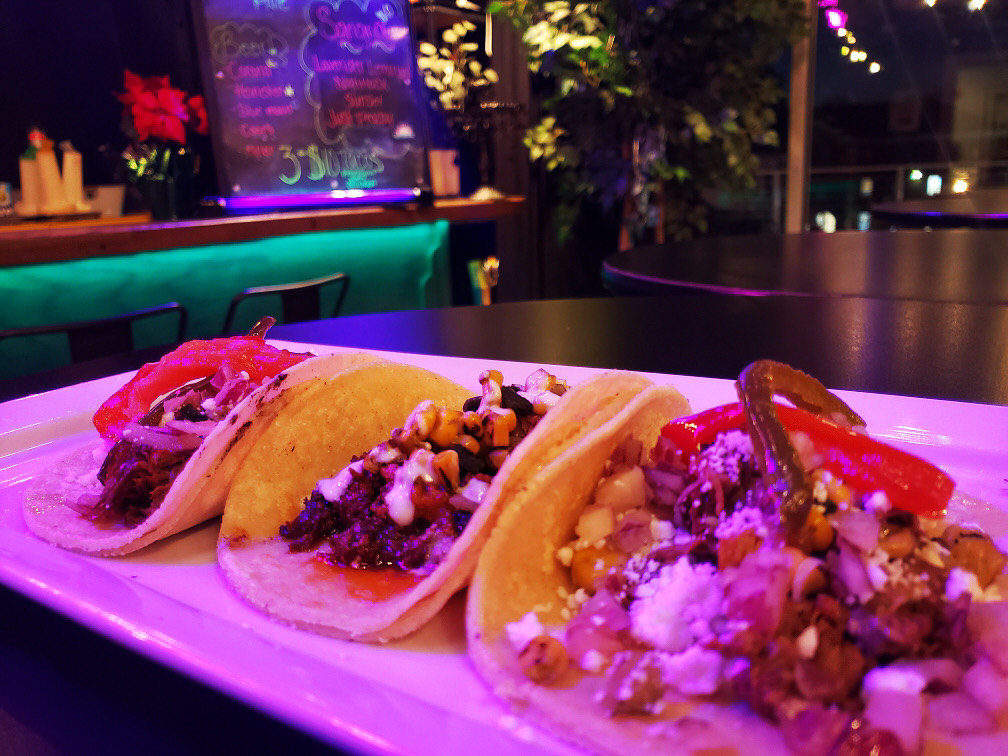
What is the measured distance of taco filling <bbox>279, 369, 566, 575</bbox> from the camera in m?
1.37

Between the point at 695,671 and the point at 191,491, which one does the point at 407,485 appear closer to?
the point at 191,491

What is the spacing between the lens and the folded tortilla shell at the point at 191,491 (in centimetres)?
148

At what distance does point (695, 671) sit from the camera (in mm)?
953

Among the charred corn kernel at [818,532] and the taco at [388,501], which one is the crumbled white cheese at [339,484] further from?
the charred corn kernel at [818,532]

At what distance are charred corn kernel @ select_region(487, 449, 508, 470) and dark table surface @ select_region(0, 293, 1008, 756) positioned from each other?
602 millimetres

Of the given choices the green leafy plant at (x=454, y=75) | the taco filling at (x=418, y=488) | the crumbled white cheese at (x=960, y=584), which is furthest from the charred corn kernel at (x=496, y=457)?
the green leafy plant at (x=454, y=75)

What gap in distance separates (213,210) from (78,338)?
208 cm

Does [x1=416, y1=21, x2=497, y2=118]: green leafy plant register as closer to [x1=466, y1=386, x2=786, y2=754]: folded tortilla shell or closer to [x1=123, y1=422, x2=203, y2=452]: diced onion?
[x1=123, y1=422, x2=203, y2=452]: diced onion

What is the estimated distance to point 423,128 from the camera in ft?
21.2

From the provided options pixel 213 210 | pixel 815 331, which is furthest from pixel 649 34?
pixel 815 331

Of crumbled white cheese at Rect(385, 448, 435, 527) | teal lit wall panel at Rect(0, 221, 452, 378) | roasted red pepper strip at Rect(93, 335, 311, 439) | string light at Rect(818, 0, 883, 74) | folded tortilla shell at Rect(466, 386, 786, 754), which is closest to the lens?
folded tortilla shell at Rect(466, 386, 786, 754)

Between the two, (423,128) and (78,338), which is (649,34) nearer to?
(423,128)

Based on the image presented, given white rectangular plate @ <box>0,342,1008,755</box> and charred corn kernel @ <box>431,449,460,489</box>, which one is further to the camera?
charred corn kernel @ <box>431,449,460,489</box>

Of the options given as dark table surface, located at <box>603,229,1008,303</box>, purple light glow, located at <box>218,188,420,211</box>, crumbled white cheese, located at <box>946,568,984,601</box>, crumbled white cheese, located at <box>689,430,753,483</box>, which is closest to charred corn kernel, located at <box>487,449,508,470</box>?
crumbled white cheese, located at <box>689,430,753,483</box>
